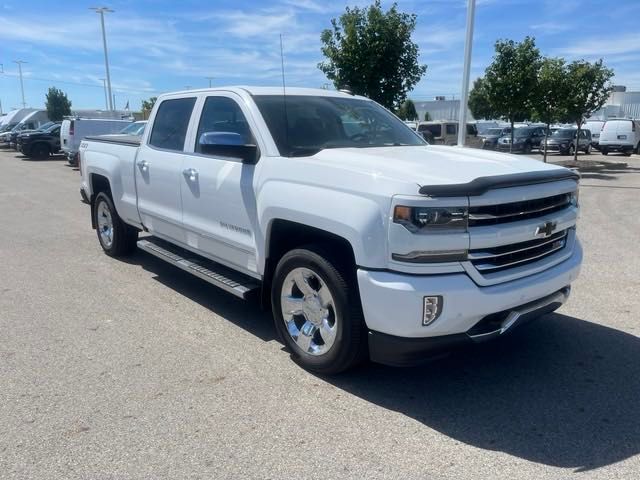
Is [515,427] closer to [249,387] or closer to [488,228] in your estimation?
[488,228]

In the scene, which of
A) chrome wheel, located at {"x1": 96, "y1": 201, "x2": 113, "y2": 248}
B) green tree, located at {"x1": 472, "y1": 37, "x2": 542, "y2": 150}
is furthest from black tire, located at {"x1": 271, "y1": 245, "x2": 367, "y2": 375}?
green tree, located at {"x1": 472, "y1": 37, "x2": 542, "y2": 150}

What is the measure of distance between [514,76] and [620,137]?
14737 millimetres

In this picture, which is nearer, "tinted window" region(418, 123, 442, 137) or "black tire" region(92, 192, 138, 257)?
"black tire" region(92, 192, 138, 257)

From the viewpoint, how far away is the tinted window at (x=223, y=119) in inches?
181

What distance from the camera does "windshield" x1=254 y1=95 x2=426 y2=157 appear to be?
4414 millimetres

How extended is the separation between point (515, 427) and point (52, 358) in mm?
3271

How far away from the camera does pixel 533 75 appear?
19469 millimetres

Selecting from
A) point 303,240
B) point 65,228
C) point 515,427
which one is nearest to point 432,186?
point 303,240

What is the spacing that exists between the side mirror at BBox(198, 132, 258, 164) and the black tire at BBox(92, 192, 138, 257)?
307 centimetres

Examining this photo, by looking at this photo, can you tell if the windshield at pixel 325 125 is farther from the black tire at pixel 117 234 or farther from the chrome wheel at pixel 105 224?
the chrome wheel at pixel 105 224

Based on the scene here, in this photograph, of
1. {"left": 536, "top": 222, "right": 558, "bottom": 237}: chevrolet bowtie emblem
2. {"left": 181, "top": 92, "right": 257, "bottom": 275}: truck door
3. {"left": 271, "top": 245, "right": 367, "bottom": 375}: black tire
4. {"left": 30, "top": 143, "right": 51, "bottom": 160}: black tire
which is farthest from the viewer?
{"left": 30, "top": 143, "right": 51, "bottom": 160}: black tire

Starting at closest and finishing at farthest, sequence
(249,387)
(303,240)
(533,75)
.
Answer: (249,387)
(303,240)
(533,75)

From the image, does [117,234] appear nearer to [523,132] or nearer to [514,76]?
[514,76]

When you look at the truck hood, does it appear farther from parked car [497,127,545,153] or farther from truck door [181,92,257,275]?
parked car [497,127,545,153]
